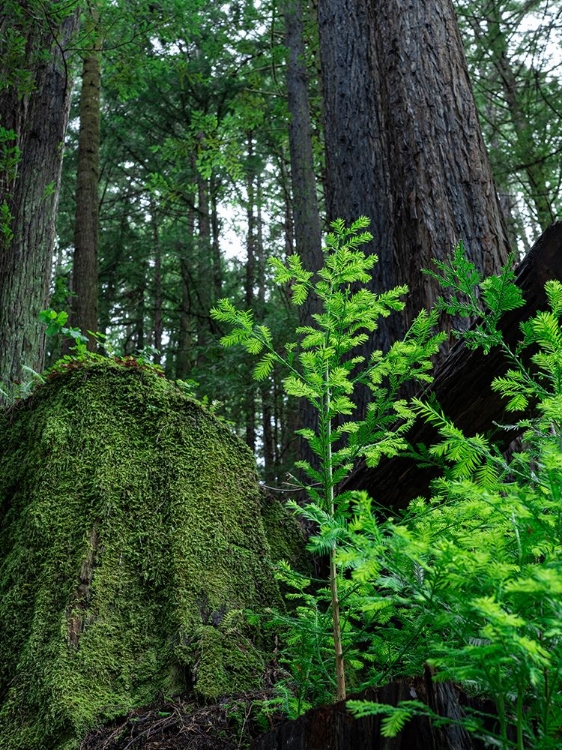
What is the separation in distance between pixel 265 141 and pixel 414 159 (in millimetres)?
12036

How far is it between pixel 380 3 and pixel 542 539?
478 cm

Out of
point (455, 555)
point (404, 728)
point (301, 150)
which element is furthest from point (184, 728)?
point (301, 150)

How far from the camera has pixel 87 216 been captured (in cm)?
985

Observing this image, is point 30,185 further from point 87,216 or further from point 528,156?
point 528,156

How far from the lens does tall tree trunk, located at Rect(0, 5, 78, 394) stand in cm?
537

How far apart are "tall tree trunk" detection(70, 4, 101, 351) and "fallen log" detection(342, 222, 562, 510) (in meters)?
6.99

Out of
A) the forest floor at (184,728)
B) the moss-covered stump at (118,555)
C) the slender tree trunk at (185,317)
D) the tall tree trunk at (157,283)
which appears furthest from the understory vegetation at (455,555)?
the tall tree trunk at (157,283)

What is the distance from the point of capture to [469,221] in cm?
392

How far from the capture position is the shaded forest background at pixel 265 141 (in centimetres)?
426

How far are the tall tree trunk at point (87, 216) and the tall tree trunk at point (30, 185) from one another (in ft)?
10.3

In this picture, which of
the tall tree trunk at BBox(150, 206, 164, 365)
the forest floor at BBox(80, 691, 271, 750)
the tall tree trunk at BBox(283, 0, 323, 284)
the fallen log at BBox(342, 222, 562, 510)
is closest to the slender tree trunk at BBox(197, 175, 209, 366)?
the tall tree trunk at BBox(150, 206, 164, 365)

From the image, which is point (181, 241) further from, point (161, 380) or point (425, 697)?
point (425, 697)

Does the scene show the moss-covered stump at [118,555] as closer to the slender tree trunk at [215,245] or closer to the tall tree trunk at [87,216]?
the tall tree trunk at [87,216]

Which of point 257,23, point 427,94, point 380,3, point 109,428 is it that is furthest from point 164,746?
point 257,23
